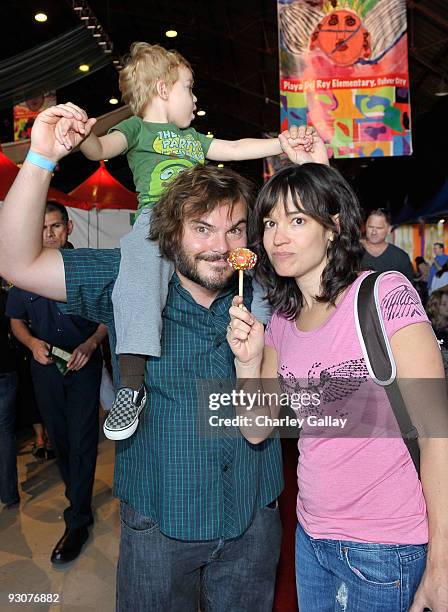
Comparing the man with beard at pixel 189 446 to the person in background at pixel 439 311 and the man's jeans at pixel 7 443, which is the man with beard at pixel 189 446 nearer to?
the person in background at pixel 439 311

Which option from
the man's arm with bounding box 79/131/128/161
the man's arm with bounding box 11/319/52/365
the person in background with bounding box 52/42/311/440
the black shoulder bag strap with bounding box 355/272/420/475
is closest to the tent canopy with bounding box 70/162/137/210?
the man's arm with bounding box 11/319/52/365

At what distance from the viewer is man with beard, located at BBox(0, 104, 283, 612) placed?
5.38 feet

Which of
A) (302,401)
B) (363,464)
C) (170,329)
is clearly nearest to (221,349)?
(170,329)

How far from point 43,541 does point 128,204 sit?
689cm

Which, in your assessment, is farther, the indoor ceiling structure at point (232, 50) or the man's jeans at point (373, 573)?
the indoor ceiling structure at point (232, 50)

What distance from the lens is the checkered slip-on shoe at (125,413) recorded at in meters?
1.63

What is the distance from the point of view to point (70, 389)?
3.87 m

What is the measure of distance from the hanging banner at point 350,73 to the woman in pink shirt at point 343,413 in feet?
12.1

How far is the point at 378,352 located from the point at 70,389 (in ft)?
9.55

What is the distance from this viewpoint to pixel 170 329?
1.75 meters

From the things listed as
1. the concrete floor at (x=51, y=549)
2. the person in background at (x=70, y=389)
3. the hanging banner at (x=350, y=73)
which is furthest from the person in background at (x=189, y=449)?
the hanging banner at (x=350, y=73)

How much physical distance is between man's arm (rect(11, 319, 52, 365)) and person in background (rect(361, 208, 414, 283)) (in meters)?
2.94

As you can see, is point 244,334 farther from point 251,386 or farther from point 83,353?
point 83,353
